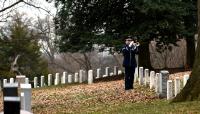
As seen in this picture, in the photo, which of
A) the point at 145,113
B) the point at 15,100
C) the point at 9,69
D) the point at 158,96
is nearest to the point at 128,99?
the point at 158,96

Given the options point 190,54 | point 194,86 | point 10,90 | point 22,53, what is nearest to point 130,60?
point 194,86

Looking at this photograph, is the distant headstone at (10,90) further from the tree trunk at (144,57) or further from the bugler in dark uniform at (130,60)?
the tree trunk at (144,57)

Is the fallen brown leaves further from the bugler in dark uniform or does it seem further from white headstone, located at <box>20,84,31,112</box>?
white headstone, located at <box>20,84,31,112</box>

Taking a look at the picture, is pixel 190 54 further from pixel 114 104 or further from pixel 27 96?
pixel 27 96

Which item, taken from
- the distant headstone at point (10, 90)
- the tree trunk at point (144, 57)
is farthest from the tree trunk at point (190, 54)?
the distant headstone at point (10, 90)

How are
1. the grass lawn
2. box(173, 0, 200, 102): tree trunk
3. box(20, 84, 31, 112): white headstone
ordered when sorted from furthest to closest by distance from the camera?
box(173, 0, 200, 102): tree trunk < the grass lawn < box(20, 84, 31, 112): white headstone

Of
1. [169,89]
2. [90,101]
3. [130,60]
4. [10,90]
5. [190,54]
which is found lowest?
[90,101]

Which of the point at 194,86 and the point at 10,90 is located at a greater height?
the point at 10,90

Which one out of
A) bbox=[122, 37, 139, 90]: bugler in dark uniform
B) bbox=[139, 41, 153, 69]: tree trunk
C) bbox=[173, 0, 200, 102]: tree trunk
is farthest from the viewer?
bbox=[139, 41, 153, 69]: tree trunk

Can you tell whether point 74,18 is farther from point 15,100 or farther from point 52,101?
point 15,100

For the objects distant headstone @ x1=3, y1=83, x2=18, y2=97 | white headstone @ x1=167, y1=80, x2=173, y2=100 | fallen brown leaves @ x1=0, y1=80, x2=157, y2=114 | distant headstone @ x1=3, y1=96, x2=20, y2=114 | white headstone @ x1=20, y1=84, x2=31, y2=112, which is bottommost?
fallen brown leaves @ x1=0, y1=80, x2=157, y2=114

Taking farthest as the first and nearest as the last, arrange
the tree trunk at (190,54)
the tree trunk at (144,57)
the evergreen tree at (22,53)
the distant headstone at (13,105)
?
the evergreen tree at (22,53) → the tree trunk at (190,54) → the tree trunk at (144,57) → the distant headstone at (13,105)

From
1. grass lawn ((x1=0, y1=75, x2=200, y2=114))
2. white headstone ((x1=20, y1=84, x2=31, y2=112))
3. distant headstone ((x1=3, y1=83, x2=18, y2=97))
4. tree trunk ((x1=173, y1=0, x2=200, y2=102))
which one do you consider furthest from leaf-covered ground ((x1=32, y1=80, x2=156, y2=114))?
distant headstone ((x1=3, y1=83, x2=18, y2=97))

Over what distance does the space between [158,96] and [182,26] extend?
12611mm
